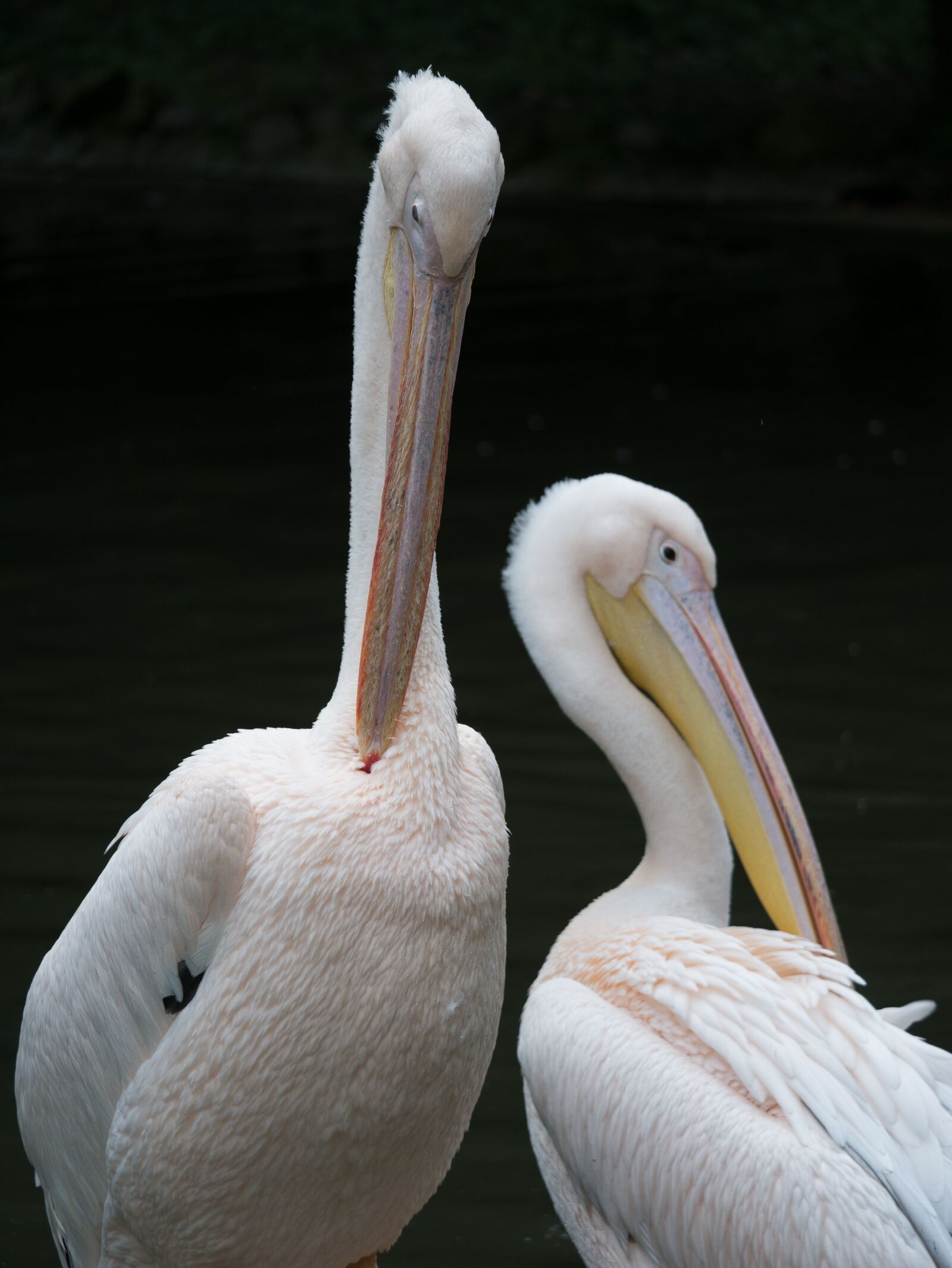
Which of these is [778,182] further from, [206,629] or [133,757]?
[133,757]

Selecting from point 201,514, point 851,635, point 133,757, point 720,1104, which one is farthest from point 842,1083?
point 201,514

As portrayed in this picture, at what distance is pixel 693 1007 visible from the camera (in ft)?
8.64

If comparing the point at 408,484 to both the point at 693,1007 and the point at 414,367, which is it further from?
the point at 693,1007

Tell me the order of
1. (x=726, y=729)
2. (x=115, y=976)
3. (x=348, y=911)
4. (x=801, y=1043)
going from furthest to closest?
(x=726, y=729), (x=801, y=1043), (x=115, y=976), (x=348, y=911)

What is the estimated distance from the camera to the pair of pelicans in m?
2.21

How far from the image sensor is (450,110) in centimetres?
214

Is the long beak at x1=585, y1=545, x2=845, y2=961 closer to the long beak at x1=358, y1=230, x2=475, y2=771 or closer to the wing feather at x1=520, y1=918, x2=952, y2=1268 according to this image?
the wing feather at x1=520, y1=918, x2=952, y2=1268

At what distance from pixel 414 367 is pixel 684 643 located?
1.43 metres

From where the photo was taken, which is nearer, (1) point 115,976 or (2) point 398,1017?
(2) point 398,1017

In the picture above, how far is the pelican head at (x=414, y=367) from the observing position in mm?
2150

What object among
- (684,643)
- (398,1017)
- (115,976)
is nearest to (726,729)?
(684,643)

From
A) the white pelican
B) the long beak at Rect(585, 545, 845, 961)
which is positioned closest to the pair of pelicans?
the white pelican

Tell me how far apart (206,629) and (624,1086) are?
397cm

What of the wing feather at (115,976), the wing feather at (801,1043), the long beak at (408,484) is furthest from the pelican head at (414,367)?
the wing feather at (801,1043)
